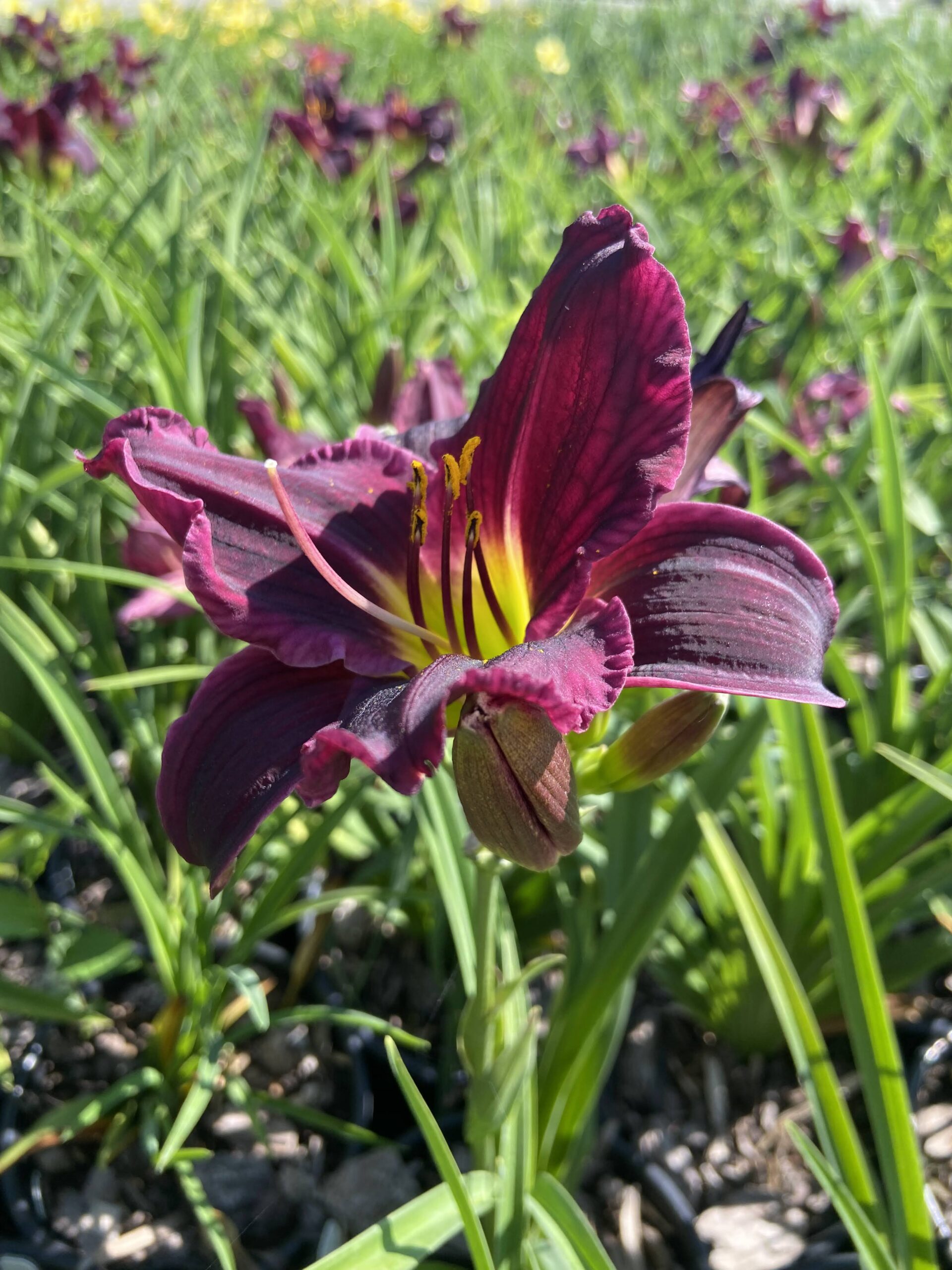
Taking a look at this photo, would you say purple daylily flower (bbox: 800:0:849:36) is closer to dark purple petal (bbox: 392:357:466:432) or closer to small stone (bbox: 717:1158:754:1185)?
dark purple petal (bbox: 392:357:466:432)

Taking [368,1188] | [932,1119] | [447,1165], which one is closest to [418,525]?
[447,1165]

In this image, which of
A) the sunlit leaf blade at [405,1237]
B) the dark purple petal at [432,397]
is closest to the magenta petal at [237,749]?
the sunlit leaf blade at [405,1237]

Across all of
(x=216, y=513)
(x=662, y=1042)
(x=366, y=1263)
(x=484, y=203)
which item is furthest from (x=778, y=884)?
(x=484, y=203)

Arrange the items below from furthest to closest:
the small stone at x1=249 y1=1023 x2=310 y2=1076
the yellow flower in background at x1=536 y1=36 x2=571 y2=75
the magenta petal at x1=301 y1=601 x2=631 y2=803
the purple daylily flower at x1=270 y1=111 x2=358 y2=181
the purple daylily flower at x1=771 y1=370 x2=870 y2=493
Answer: the yellow flower in background at x1=536 y1=36 x2=571 y2=75, the purple daylily flower at x1=270 y1=111 x2=358 y2=181, the purple daylily flower at x1=771 y1=370 x2=870 y2=493, the small stone at x1=249 y1=1023 x2=310 y2=1076, the magenta petal at x1=301 y1=601 x2=631 y2=803

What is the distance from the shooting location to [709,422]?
0.67m

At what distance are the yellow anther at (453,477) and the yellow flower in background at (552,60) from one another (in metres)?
5.32

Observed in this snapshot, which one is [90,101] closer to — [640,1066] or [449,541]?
[449,541]

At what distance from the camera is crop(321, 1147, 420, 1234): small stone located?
3.26 ft

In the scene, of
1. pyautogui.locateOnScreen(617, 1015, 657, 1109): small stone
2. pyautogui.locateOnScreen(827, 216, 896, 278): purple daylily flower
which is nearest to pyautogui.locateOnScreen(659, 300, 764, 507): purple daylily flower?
pyautogui.locateOnScreen(617, 1015, 657, 1109): small stone

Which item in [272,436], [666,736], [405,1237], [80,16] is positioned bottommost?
[405,1237]

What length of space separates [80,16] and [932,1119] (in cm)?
659

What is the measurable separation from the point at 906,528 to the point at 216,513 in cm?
94

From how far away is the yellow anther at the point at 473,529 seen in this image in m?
0.60

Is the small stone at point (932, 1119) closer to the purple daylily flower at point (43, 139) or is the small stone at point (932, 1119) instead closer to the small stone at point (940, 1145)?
the small stone at point (940, 1145)
